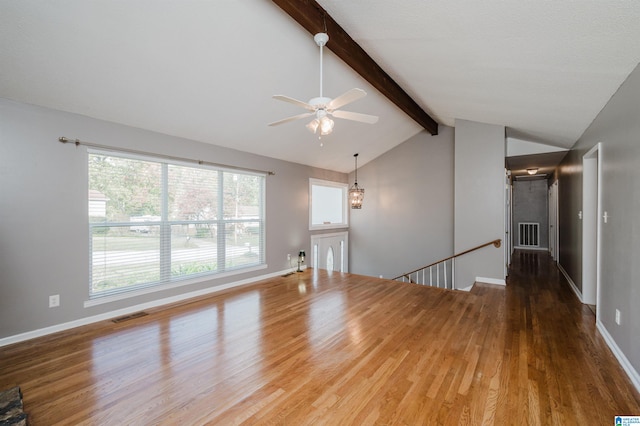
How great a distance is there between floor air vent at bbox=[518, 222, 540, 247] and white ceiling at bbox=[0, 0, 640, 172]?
632 centimetres

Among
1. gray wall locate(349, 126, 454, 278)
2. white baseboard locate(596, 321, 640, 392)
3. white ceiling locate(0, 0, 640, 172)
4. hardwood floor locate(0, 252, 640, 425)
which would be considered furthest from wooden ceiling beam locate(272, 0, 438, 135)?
white baseboard locate(596, 321, 640, 392)

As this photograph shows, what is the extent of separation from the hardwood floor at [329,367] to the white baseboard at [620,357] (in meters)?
0.06

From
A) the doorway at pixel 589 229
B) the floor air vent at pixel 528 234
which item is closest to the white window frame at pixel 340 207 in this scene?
the doorway at pixel 589 229

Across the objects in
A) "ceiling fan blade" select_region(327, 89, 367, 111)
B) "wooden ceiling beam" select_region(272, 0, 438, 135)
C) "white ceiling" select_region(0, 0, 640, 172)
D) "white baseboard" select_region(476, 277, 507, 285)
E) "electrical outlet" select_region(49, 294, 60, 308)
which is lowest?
"white baseboard" select_region(476, 277, 507, 285)

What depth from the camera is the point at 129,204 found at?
387cm

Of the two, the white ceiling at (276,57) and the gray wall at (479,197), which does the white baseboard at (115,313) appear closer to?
the white ceiling at (276,57)

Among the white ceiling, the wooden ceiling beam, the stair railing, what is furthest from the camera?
the stair railing

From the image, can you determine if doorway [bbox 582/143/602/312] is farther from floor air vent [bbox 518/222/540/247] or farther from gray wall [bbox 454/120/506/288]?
floor air vent [bbox 518/222/540/247]

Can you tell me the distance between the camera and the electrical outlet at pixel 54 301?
10.5 feet

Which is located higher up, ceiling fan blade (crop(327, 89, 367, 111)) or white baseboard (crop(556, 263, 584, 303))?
ceiling fan blade (crop(327, 89, 367, 111))

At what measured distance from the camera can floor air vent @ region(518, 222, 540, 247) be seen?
31.7 feet

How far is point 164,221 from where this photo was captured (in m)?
4.25

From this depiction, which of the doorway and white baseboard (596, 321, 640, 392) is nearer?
white baseboard (596, 321, 640, 392)

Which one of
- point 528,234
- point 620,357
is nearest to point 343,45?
point 620,357
